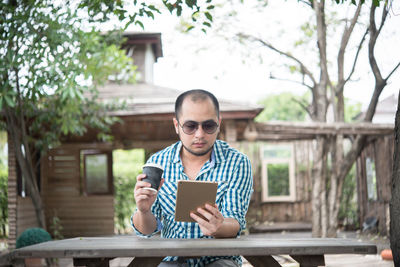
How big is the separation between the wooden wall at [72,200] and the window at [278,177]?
4.42 metres

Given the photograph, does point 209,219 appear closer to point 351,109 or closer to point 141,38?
point 141,38

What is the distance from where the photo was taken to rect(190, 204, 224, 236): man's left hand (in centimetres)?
226

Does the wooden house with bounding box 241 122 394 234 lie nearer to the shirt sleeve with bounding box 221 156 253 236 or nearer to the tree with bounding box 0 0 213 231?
the tree with bounding box 0 0 213 231

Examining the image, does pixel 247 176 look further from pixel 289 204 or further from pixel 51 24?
pixel 289 204

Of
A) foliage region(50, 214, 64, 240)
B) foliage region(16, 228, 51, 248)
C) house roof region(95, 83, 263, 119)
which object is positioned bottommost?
foliage region(50, 214, 64, 240)

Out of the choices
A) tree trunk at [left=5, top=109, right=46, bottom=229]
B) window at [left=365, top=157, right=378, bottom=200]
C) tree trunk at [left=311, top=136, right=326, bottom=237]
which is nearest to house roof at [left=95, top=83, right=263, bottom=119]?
tree trunk at [left=311, top=136, right=326, bottom=237]

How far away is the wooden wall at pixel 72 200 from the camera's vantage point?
493 inches

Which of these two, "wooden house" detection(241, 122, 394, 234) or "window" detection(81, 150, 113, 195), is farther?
"window" detection(81, 150, 113, 195)

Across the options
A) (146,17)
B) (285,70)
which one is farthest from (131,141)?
(146,17)

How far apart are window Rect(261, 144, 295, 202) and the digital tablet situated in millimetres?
11740

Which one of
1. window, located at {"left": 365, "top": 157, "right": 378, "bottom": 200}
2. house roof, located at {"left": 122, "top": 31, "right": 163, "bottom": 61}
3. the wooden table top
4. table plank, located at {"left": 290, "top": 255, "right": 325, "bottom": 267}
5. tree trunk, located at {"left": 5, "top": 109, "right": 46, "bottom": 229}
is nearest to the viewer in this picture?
the wooden table top

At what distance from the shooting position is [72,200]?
1260 centimetres

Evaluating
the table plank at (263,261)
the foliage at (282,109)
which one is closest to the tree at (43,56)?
the table plank at (263,261)

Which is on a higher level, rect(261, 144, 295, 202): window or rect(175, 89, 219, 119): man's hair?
rect(175, 89, 219, 119): man's hair
